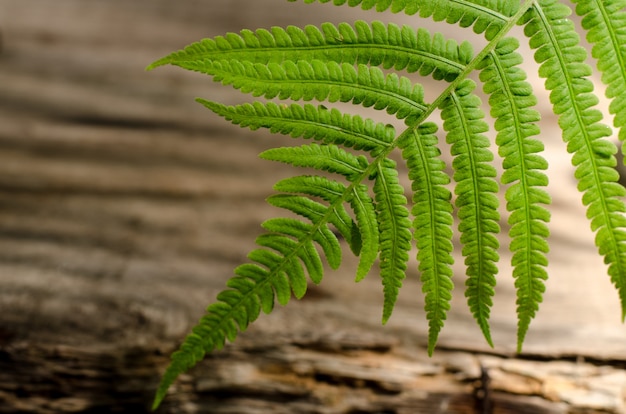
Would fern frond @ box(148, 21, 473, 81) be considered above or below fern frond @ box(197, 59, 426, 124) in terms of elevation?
above

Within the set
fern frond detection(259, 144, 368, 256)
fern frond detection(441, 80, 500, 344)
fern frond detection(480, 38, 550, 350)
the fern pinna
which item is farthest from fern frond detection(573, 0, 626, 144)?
fern frond detection(259, 144, 368, 256)

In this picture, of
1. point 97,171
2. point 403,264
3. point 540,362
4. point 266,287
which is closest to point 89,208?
point 97,171

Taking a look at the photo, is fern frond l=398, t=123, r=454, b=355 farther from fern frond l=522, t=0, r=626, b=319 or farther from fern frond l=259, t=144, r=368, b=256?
fern frond l=522, t=0, r=626, b=319

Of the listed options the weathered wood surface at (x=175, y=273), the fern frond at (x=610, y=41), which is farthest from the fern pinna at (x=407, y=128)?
the weathered wood surface at (x=175, y=273)

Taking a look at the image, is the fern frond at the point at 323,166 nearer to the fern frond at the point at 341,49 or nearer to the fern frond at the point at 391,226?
the fern frond at the point at 391,226

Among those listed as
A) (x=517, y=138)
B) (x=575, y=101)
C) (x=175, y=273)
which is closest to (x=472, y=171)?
(x=517, y=138)

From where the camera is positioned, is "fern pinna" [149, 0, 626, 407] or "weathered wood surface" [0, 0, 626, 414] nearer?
"fern pinna" [149, 0, 626, 407]

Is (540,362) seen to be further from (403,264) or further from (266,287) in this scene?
(266,287)
